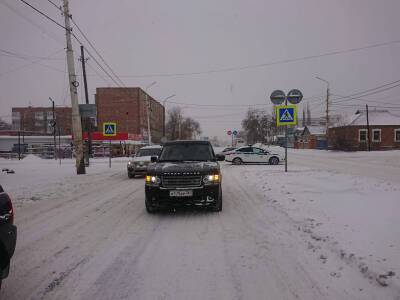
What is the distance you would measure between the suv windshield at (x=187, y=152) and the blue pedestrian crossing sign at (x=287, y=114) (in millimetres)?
7539

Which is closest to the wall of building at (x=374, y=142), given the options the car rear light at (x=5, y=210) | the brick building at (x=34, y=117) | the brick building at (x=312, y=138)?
the brick building at (x=312, y=138)

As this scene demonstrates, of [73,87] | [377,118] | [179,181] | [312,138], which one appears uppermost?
[377,118]

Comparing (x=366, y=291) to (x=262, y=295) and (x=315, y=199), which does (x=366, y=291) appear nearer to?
(x=262, y=295)

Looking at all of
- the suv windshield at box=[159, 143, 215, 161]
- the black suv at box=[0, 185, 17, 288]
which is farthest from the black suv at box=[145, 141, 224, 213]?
the black suv at box=[0, 185, 17, 288]

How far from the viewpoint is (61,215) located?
25.5 feet

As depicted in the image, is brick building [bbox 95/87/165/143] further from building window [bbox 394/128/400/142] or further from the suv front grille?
the suv front grille

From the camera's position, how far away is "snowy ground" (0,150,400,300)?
12.0ft

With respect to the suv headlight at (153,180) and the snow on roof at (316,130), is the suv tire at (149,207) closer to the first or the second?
the suv headlight at (153,180)

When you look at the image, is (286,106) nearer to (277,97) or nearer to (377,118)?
(277,97)

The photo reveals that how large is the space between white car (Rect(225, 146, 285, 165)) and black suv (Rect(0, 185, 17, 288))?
2365 cm

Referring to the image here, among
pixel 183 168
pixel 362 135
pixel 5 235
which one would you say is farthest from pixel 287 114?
pixel 362 135

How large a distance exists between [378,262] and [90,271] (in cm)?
362

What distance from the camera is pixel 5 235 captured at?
125 inches

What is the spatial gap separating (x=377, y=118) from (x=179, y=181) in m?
57.9
